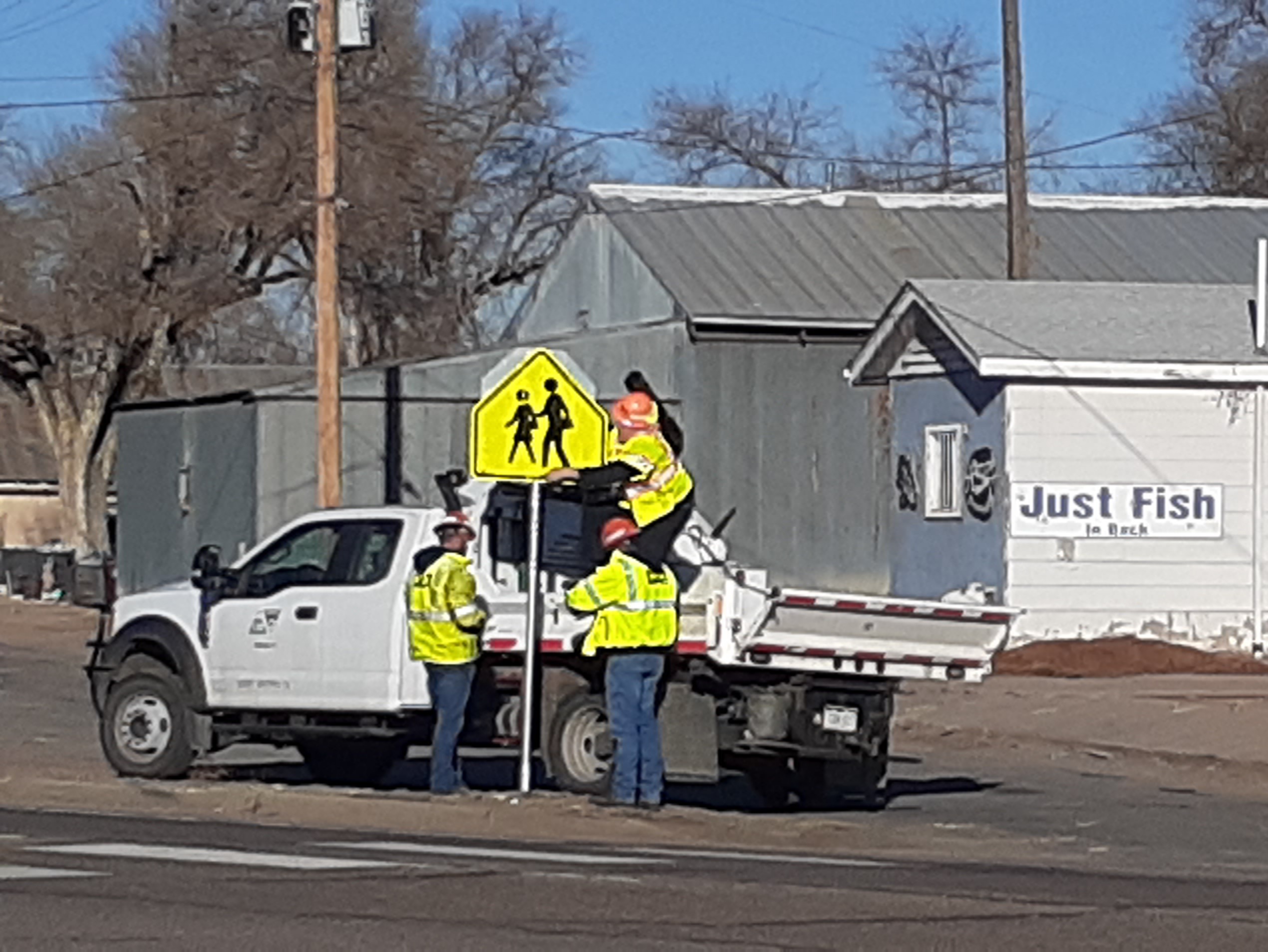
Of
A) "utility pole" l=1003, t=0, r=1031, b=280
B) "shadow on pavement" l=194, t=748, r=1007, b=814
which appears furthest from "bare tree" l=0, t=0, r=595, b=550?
"shadow on pavement" l=194, t=748, r=1007, b=814

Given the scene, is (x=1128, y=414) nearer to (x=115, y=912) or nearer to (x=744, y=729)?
(x=744, y=729)

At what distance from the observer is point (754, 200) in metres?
42.7

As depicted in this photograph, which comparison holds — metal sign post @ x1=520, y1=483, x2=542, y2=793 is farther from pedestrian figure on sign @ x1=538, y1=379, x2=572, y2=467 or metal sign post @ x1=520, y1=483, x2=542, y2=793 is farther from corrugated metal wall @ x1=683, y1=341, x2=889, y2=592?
corrugated metal wall @ x1=683, y1=341, x2=889, y2=592

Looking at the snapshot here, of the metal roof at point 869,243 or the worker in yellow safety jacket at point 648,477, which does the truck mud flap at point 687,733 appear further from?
the metal roof at point 869,243

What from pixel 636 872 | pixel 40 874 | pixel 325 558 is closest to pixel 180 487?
pixel 325 558

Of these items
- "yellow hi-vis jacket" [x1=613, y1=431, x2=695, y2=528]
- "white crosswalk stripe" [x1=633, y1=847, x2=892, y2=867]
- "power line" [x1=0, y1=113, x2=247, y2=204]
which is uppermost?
"power line" [x1=0, y1=113, x2=247, y2=204]

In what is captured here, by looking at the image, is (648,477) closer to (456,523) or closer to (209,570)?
(456,523)

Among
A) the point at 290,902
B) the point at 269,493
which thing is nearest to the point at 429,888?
the point at 290,902

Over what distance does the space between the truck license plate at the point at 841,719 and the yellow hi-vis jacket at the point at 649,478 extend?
178 cm

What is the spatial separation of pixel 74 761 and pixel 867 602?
21.1ft

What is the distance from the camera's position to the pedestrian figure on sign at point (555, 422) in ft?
50.5

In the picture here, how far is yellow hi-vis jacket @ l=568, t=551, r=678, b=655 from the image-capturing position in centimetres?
1456

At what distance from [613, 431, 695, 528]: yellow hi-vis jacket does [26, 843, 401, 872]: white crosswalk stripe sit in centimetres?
373

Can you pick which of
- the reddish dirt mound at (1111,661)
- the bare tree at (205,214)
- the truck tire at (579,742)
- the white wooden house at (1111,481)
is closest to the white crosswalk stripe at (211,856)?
the truck tire at (579,742)
